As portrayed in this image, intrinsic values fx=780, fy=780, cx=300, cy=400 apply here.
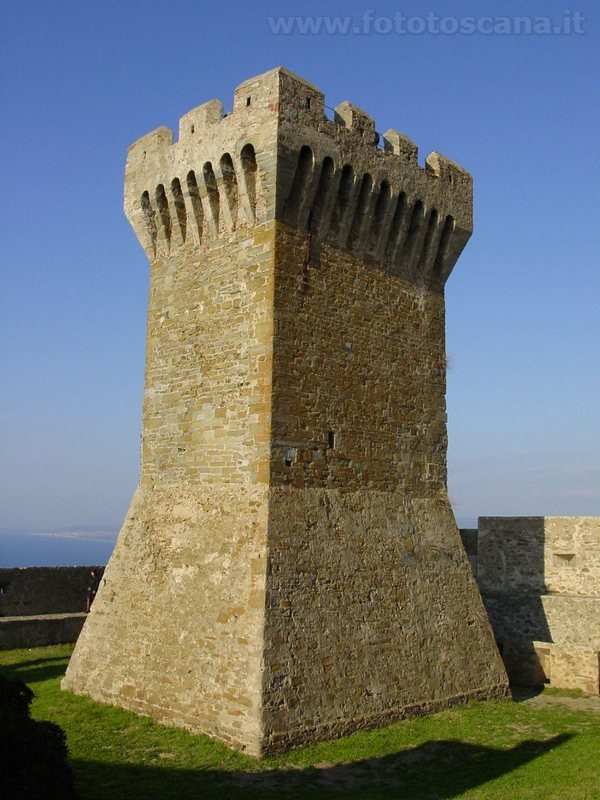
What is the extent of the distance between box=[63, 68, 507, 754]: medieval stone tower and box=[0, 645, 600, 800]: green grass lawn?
36 cm

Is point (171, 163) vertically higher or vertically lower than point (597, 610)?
higher

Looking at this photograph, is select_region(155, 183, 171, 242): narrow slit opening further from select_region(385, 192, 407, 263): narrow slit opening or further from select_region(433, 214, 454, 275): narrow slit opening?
select_region(433, 214, 454, 275): narrow slit opening

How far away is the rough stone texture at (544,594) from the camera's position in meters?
15.8

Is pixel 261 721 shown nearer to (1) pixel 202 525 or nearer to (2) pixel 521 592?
(1) pixel 202 525

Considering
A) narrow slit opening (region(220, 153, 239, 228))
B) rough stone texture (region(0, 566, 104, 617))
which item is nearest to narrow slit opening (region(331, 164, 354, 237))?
narrow slit opening (region(220, 153, 239, 228))

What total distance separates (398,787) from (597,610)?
8.04 metres

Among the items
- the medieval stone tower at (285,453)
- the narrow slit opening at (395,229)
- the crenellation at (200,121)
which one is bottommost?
the medieval stone tower at (285,453)

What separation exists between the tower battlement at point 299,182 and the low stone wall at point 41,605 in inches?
370

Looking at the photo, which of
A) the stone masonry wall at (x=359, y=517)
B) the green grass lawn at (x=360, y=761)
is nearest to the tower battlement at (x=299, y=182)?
the stone masonry wall at (x=359, y=517)

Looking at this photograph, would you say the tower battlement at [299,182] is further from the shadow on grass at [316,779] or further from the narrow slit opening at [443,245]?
the shadow on grass at [316,779]

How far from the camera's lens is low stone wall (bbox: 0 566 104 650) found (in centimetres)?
1795

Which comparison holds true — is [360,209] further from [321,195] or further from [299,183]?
[299,183]

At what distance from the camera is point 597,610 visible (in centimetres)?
1600

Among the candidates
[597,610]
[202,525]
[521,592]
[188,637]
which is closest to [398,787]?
[188,637]
